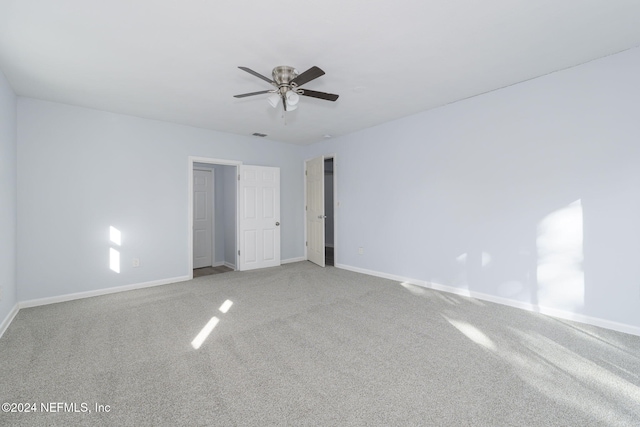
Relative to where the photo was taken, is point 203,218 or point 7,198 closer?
point 7,198

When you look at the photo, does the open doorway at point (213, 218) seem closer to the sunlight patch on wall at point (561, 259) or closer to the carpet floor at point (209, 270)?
the carpet floor at point (209, 270)

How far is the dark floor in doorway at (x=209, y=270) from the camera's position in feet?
17.5

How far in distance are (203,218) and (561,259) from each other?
19.2 ft

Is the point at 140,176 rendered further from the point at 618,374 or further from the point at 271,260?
the point at 618,374

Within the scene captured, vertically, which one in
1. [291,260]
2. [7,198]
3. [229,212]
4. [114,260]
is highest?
[7,198]

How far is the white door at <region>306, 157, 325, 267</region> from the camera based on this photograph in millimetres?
5758

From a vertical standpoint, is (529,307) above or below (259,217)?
below

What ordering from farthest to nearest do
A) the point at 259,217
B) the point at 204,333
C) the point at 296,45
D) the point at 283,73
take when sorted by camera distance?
1. the point at 259,217
2. the point at 283,73
3. the point at 204,333
4. the point at 296,45

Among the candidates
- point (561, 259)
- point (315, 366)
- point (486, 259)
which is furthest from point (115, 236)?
point (561, 259)

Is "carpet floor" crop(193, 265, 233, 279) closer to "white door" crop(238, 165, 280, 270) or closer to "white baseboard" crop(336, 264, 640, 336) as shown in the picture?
"white door" crop(238, 165, 280, 270)

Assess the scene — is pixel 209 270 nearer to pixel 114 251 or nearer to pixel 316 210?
pixel 114 251

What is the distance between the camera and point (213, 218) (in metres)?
6.12

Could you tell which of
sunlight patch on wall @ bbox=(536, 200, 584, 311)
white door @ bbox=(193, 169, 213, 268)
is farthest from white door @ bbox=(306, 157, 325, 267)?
sunlight patch on wall @ bbox=(536, 200, 584, 311)

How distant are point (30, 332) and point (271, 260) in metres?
3.52
